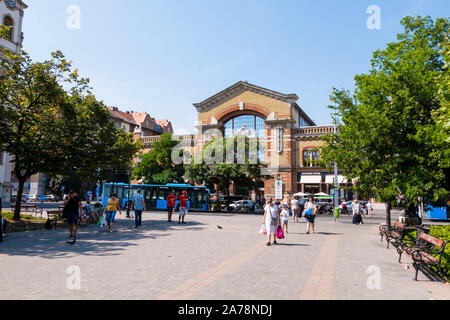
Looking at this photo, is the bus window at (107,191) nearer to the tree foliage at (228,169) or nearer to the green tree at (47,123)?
the tree foliage at (228,169)

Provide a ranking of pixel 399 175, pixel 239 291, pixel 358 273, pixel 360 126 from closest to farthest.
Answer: pixel 239 291
pixel 358 273
pixel 399 175
pixel 360 126

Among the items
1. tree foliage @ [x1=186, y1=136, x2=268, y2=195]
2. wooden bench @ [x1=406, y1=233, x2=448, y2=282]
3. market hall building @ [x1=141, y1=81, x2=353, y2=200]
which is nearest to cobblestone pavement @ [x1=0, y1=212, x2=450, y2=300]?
wooden bench @ [x1=406, y1=233, x2=448, y2=282]

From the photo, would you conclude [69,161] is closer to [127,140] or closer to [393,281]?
[127,140]

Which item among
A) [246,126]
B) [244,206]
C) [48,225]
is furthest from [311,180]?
[48,225]

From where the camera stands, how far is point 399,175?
12.9 m

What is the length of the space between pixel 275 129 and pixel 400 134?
34.1m

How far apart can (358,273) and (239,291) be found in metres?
3.21

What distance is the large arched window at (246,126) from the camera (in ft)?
162

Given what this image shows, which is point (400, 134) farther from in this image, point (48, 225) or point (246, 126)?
point (246, 126)

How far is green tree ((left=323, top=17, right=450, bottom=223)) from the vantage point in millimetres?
12172

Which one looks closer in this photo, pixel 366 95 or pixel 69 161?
pixel 366 95

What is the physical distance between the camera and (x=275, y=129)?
1877 inches

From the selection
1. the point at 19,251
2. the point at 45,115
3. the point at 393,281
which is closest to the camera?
the point at 393,281
